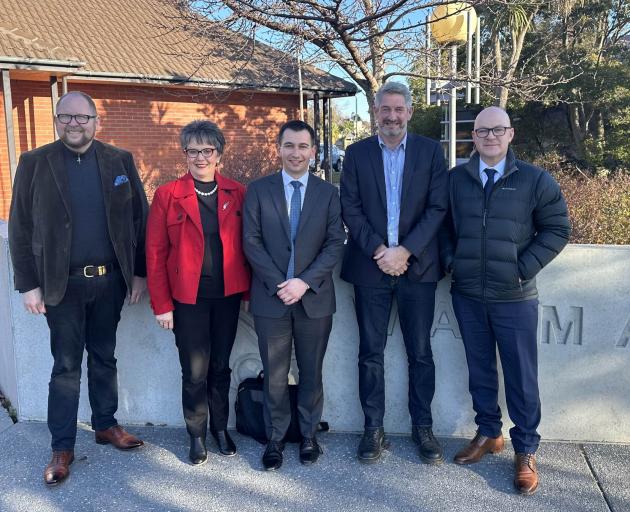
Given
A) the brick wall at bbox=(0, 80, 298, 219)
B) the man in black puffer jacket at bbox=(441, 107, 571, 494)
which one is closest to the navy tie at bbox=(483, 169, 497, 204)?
the man in black puffer jacket at bbox=(441, 107, 571, 494)

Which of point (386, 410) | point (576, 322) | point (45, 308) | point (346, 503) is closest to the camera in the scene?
point (346, 503)

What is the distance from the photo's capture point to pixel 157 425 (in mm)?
4094

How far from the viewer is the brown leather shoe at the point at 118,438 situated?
3.72 meters

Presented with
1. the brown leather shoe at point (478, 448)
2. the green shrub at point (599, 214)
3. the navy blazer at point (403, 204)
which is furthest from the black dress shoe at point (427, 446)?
the green shrub at point (599, 214)

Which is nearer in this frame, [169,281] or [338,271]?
[169,281]

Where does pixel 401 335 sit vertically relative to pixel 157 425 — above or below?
above

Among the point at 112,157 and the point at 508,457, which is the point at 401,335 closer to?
the point at 508,457

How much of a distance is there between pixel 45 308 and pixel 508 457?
9.18 feet

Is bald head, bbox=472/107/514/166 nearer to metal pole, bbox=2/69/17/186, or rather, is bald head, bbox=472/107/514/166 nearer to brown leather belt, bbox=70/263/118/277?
brown leather belt, bbox=70/263/118/277

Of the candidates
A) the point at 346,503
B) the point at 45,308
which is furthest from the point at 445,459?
the point at 45,308

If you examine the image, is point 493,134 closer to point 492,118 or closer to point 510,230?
point 492,118

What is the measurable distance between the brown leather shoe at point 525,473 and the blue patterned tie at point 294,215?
1612 millimetres

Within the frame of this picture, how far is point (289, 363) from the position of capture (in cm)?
350

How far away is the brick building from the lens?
39.2ft
